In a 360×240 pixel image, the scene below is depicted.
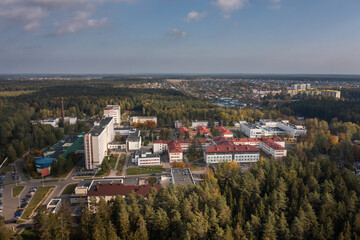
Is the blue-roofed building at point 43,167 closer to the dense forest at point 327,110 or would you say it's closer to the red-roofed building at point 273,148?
the red-roofed building at point 273,148

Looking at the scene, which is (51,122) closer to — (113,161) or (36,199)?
(113,161)

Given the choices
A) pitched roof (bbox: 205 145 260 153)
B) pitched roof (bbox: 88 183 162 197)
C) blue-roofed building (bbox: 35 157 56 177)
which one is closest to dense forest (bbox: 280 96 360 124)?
pitched roof (bbox: 205 145 260 153)

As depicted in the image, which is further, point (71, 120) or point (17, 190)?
point (71, 120)

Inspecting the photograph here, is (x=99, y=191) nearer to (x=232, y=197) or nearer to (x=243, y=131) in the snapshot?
(x=232, y=197)

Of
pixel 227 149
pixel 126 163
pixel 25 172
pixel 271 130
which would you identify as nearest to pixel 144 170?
pixel 126 163

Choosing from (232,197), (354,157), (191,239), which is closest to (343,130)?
(354,157)

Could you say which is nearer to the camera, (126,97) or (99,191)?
(99,191)
